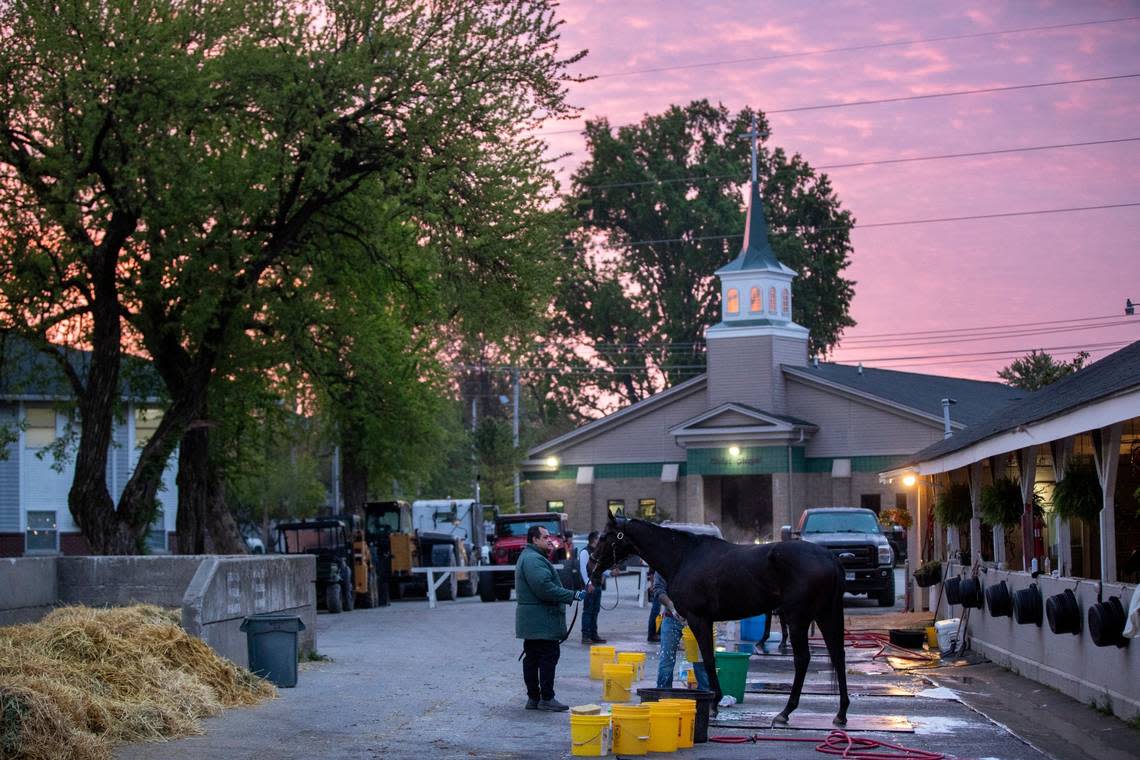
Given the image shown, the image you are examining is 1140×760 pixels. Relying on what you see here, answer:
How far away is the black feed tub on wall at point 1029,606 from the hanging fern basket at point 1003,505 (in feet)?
8.91

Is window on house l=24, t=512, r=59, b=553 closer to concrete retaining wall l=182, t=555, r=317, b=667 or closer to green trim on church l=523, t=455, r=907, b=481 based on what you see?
green trim on church l=523, t=455, r=907, b=481

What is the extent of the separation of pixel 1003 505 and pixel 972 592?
1.43 meters

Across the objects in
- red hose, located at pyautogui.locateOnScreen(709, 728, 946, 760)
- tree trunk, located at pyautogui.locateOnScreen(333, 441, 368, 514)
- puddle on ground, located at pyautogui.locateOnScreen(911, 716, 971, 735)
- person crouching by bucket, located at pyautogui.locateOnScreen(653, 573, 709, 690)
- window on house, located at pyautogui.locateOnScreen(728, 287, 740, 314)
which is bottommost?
puddle on ground, located at pyautogui.locateOnScreen(911, 716, 971, 735)

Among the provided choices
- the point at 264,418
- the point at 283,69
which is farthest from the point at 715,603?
the point at 264,418

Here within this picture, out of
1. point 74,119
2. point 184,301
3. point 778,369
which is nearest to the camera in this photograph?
point 74,119

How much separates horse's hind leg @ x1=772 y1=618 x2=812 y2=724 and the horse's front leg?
70 centimetres

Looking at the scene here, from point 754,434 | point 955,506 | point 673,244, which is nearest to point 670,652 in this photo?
point 955,506

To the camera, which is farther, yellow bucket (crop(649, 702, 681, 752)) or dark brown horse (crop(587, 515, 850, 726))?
dark brown horse (crop(587, 515, 850, 726))

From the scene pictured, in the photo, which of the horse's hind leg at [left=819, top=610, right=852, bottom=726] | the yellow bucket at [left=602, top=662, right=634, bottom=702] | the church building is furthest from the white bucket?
the church building

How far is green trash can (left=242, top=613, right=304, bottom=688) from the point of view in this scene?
17.2 metres

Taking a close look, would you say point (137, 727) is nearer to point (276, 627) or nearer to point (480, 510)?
point (276, 627)

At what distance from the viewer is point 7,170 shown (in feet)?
84.9

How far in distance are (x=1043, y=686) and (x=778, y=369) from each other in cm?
4483

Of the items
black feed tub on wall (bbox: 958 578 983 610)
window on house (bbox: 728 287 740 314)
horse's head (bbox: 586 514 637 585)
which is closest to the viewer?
horse's head (bbox: 586 514 637 585)
